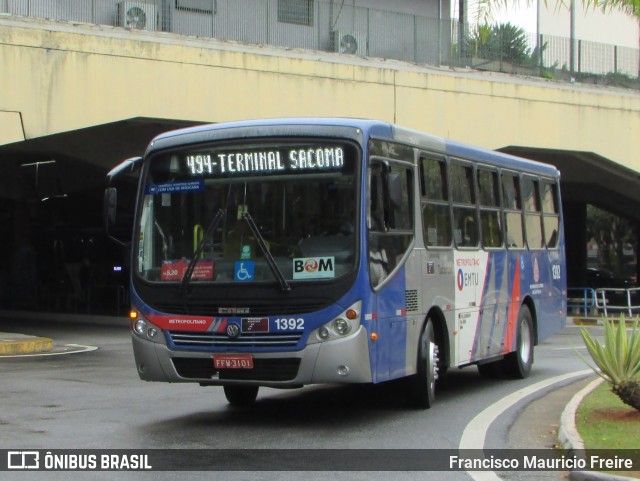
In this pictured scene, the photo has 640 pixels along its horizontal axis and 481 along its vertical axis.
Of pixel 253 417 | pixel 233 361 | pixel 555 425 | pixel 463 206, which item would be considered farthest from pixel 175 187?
pixel 555 425

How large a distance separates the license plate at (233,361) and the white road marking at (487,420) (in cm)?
215

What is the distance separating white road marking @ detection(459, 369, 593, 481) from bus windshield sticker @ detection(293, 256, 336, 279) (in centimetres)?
201

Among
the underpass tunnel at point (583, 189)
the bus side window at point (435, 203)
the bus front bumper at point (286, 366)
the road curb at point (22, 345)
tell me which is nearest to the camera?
Answer: the bus front bumper at point (286, 366)

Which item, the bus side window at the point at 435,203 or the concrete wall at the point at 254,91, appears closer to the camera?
the bus side window at the point at 435,203

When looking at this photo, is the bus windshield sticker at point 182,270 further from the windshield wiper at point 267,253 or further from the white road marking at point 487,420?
the white road marking at point 487,420

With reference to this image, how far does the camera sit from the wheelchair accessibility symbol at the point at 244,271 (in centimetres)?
1066

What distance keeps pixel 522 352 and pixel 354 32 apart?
13664 mm

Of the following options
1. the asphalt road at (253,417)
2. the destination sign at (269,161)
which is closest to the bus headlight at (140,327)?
the asphalt road at (253,417)

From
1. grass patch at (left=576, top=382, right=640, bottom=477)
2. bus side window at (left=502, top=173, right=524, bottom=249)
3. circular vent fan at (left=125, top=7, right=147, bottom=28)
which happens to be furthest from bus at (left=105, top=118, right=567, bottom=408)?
circular vent fan at (left=125, top=7, right=147, bottom=28)

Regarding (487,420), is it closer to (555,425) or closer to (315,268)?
(555,425)

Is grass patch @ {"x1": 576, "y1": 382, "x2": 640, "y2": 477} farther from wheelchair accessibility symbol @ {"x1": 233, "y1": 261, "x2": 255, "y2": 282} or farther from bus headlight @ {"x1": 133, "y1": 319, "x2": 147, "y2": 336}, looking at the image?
bus headlight @ {"x1": 133, "y1": 319, "x2": 147, "y2": 336}

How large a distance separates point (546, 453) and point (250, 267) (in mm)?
3319

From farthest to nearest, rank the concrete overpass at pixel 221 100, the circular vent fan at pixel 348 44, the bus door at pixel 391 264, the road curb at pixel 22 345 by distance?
the circular vent fan at pixel 348 44, the concrete overpass at pixel 221 100, the road curb at pixel 22 345, the bus door at pixel 391 264

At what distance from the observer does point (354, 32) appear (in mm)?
27500
